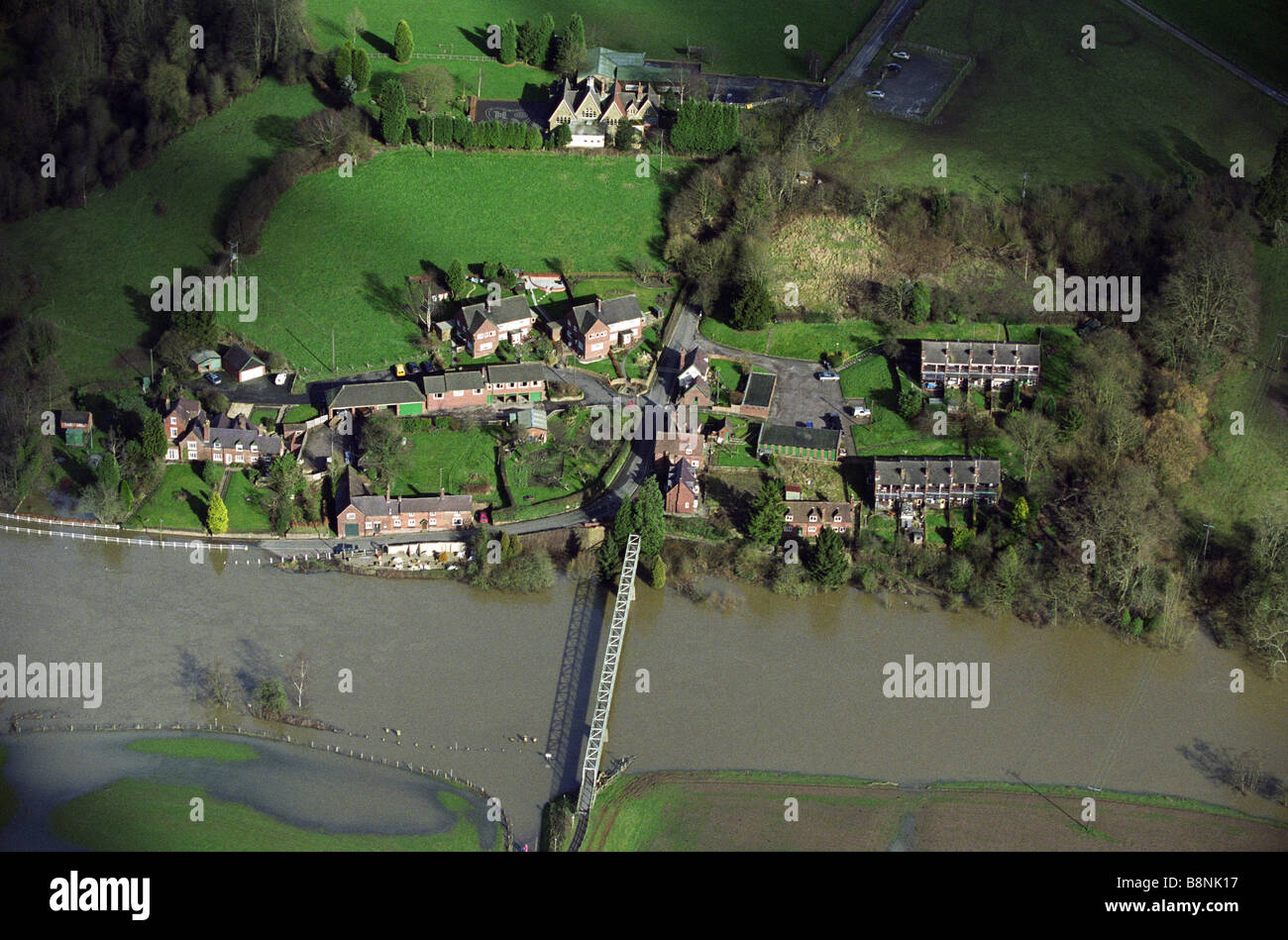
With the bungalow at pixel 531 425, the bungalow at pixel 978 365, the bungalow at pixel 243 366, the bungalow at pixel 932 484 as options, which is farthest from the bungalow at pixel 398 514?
the bungalow at pixel 978 365

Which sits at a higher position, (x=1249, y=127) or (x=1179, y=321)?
(x=1249, y=127)

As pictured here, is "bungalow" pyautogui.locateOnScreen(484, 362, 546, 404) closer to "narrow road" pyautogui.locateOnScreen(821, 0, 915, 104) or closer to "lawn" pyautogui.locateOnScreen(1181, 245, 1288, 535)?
"narrow road" pyautogui.locateOnScreen(821, 0, 915, 104)

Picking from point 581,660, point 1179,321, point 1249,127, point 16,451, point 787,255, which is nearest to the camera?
point 581,660

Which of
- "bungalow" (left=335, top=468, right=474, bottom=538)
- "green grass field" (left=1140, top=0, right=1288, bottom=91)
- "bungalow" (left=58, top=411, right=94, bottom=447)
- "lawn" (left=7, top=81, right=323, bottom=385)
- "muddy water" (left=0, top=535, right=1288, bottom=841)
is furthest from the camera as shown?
"green grass field" (left=1140, top=0, right=1288, bottom=91)

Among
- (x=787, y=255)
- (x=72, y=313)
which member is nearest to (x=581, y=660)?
(x=787, y=255)

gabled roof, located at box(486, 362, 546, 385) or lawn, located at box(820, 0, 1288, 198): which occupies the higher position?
lawn, located at box(820, 0, 1288, 198)

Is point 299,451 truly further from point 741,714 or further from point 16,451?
point 741,714

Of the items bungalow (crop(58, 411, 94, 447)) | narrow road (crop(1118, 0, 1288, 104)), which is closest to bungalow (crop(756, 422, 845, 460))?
bungalow (crop(58, 411, 94, 447))
